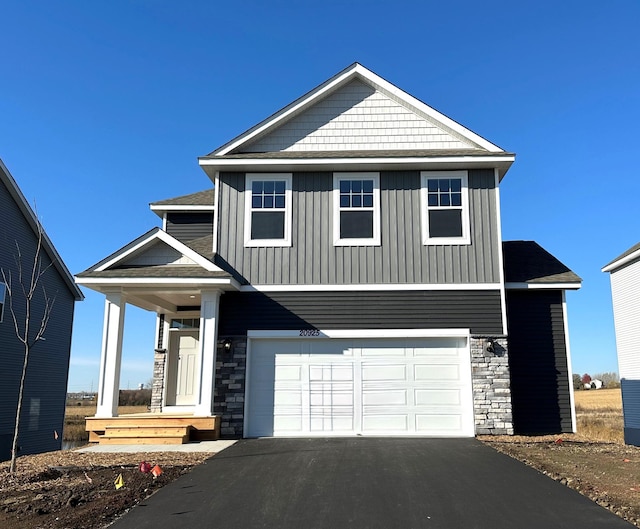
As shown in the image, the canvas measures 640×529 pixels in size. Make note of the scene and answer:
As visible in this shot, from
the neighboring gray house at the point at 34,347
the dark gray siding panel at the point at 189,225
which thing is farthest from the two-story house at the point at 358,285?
the neighboring gray house at the point at 34,347

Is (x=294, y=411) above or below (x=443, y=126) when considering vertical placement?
below

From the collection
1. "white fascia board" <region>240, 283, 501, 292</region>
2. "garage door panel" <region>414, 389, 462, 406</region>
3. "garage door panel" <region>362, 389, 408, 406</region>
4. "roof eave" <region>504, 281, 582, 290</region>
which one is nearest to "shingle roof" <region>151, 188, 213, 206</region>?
"white fascia board" <region>240, 283, 501, 292</region>

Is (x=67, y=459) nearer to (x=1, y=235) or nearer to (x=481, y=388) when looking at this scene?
(x=481, y=388)

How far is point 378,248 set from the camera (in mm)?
12000

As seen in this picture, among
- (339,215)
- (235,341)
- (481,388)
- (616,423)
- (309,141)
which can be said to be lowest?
(616,423)

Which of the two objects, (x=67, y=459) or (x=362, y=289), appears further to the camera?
(x=362, y=289)

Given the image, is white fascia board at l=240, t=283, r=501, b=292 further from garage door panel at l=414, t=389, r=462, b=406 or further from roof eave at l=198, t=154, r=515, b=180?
roof eave at l=198, t=154, r=515, b=180

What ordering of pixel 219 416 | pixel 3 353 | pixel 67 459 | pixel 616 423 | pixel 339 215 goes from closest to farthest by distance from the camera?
1. pixel 67 459
2. pixel 219 416
3. pixel 339 215
4. pixel 3 353
5. pixel 616 423

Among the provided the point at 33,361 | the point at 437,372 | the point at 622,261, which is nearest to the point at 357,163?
the point at 437,372

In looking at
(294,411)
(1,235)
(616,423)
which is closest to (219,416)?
(294,411)

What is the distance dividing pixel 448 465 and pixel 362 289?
15.1 feet

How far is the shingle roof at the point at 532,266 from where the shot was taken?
12.4 metres

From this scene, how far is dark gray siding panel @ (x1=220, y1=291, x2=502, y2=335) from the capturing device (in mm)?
11672

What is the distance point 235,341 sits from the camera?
11.7m
